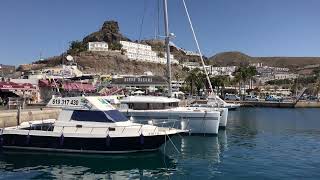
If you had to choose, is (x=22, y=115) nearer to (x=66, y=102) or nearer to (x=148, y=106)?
(x=66, y=102)

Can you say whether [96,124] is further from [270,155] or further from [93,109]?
[270,155]

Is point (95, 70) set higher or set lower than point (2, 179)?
higher

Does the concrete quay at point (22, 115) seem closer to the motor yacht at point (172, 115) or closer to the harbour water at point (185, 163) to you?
the harbour water at point (185, 163)

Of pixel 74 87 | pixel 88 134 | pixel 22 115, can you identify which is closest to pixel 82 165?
pixel 88 134

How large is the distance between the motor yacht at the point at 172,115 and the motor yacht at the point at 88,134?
8.95m

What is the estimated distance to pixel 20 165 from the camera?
25328 mm

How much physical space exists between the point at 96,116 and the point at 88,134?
1402mm

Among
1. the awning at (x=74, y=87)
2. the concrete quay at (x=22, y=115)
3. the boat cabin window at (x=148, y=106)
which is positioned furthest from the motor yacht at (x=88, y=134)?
the awning at (x=74, y=87)

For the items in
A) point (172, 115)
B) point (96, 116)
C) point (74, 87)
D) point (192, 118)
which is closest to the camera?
point (96, 116)

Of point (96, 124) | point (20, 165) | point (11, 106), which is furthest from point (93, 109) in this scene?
point (11, 106)

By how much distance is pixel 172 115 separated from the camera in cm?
3806

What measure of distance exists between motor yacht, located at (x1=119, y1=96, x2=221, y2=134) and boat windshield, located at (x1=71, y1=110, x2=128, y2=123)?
28.9 ft

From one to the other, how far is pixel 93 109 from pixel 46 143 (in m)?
3.95

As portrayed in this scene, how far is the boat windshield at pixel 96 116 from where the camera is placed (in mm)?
27859
